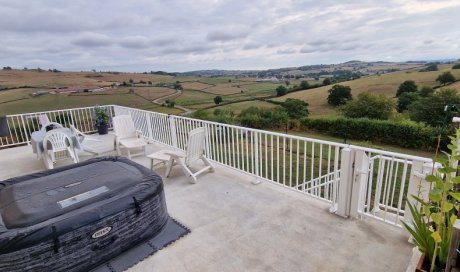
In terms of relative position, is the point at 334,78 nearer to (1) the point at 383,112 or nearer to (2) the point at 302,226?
(1) the point at 383,112

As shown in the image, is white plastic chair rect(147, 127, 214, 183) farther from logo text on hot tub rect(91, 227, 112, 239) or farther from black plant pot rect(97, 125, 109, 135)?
black plant pot rect(97, 125, 109, 135)

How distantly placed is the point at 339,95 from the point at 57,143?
3282 cm

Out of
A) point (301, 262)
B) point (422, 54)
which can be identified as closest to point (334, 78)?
point (422, 54)

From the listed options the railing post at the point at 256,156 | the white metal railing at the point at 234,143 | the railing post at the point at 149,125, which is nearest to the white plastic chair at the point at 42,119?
the white metal railing at the point at 234,143

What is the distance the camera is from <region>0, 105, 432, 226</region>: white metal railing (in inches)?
107

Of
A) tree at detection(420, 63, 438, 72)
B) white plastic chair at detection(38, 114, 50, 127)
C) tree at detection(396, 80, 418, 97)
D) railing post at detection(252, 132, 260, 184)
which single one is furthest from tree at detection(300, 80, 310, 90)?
railing post at detection(252, 132, 260, 184)

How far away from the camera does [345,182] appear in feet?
9.27

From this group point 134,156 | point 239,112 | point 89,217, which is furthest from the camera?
point 239,112

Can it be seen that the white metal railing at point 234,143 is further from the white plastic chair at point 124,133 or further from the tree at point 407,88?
the tree at point 407,88

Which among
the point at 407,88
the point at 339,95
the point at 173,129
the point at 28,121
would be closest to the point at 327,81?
the point at 339,95

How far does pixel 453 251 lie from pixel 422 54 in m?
18.1

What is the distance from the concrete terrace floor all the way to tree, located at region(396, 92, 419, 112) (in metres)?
30.7

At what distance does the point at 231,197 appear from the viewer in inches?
139

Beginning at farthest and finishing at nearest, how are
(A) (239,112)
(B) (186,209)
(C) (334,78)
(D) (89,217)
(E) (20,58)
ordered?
1. (C) (334,78)
2. (A) (239,112)
3. (E) (20,58)
4. (B) (186,209)
5. (D) (89,217)
